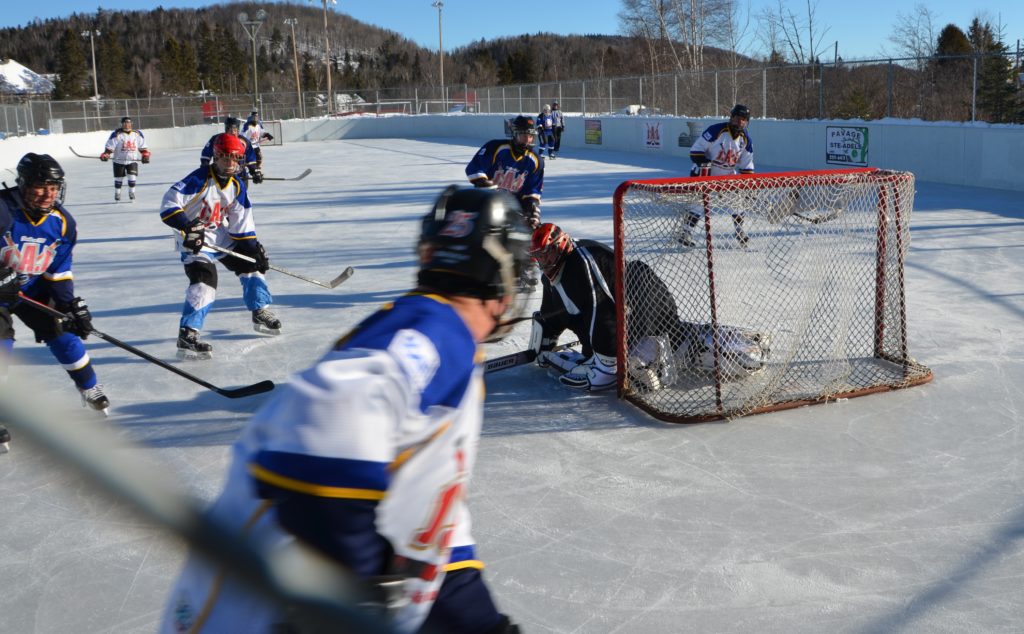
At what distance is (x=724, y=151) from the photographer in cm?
884

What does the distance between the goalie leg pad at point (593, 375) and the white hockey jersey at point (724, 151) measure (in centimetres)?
467

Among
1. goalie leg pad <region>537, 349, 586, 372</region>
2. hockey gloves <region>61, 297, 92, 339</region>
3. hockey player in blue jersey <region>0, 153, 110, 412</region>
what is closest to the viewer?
hockey player in blue jersey <region>0, 153, 110, 412</region>

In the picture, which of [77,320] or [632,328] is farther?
[632,328]

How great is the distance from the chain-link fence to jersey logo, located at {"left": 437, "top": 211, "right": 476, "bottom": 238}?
1348cm

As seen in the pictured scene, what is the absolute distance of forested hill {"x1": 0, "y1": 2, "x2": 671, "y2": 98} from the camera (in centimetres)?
7525

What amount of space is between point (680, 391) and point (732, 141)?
484 cm

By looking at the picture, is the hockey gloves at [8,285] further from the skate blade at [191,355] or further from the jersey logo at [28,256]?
the skate blade at [191,355]

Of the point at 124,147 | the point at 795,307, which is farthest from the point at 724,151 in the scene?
the point at 124,147

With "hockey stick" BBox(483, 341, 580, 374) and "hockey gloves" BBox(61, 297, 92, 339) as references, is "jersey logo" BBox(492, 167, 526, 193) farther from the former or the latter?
"hockey gloves" BBox(61, 297, 92, 339)

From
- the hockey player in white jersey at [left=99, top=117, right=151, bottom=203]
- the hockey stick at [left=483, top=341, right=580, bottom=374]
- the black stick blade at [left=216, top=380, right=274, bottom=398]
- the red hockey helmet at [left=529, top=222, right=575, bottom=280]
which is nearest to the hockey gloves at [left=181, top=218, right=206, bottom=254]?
the black stick blade at [left=216, top=380, right=274, bottom=398]

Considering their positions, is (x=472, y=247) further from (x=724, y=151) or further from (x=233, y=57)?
(x=233, y=57)

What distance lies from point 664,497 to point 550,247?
1.52 m

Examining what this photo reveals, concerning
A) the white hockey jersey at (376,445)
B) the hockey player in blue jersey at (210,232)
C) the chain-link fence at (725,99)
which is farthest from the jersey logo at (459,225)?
the chain-link fence at (725,99)


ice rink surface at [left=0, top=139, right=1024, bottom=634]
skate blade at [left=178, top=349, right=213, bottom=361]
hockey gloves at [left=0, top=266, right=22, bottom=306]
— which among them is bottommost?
ice rink surface at [left=0, top=139, right=1024, bottom=634]
